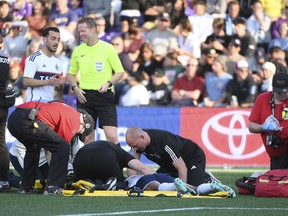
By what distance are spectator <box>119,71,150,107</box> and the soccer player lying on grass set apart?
7.94 m

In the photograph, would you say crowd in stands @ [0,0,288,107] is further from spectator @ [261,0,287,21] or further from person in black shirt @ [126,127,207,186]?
person in black shirt @ [126,127,207,186]

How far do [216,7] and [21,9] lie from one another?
15.4ft

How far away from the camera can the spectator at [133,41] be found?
23.2 metres

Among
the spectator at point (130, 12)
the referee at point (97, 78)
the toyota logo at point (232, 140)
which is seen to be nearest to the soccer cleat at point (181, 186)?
the referee at point (97, 78)

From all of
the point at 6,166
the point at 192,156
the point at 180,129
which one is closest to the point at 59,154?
the point at 6,166

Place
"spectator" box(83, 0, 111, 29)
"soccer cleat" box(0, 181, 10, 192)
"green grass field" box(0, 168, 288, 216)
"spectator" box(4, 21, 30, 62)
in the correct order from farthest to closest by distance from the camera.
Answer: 1. "spectator" box(83, 0, 111, 29)
2. "spectator" box(4, 21, 30, 62)
3. "soccer cleat" box(0, 181, 10, 192)
4. "green grass field" box(0, 168, 288, 216)

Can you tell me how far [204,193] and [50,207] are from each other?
93.3 inches

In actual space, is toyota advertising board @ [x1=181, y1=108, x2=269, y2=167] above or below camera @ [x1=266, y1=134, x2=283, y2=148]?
below

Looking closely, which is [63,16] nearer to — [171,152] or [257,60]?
[257,60]

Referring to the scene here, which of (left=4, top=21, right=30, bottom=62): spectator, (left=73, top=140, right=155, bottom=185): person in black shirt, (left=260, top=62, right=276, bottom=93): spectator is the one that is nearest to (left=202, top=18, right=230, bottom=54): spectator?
(left=260, top=62, right=276, bottom=93): spectator

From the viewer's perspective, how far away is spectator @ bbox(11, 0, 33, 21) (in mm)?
24609

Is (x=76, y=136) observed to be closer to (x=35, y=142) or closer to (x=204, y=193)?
(x=35, y=142)

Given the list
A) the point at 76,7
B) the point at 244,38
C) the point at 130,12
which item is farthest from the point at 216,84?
→ the point at 76,7

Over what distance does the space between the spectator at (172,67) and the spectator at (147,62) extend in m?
0.17
